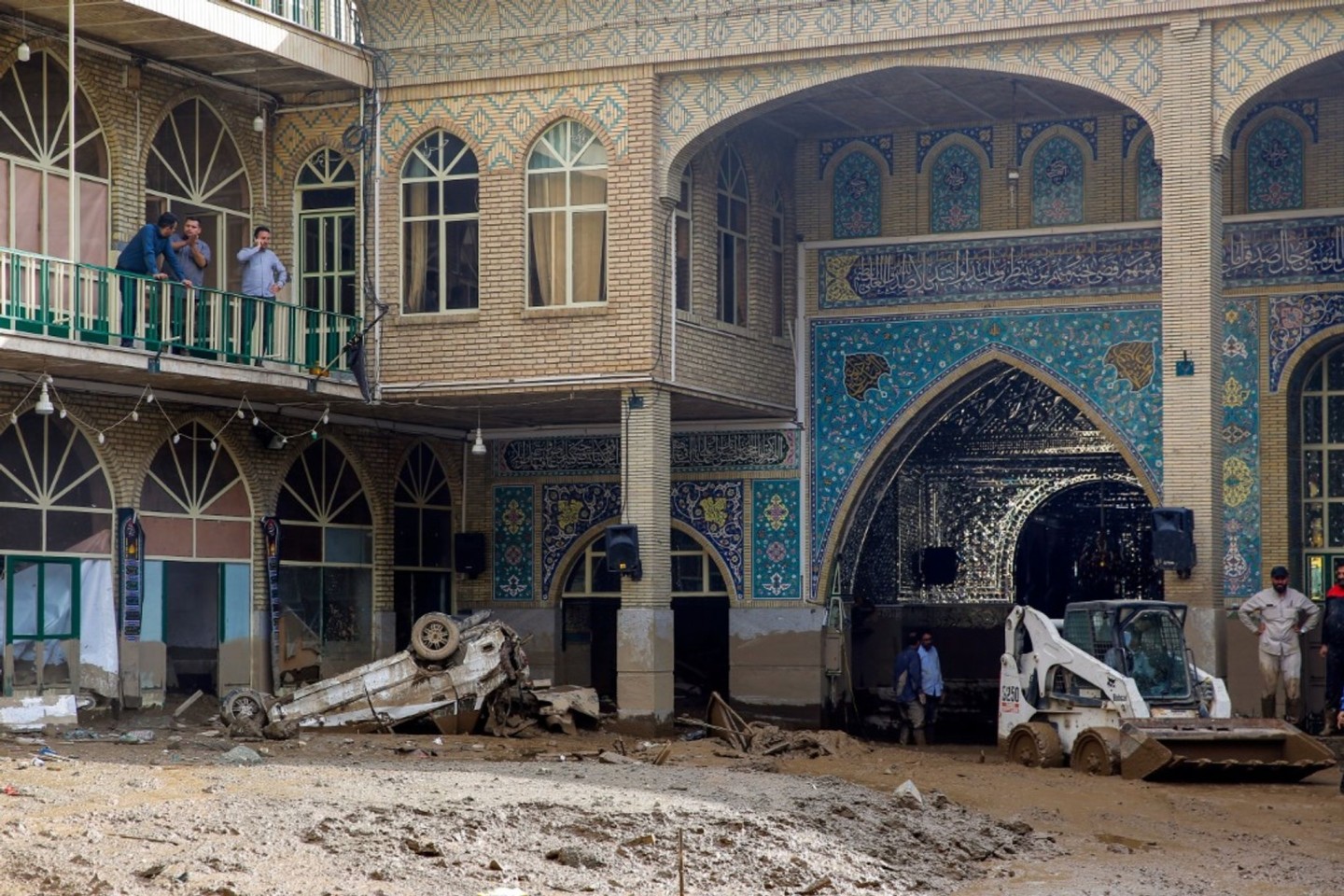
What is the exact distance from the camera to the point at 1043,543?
32312 millimetres

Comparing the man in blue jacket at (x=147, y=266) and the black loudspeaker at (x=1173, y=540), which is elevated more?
the man in blue jacket at (x=147, y=266)

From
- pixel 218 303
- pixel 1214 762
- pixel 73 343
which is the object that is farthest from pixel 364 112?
pixel 1214 762

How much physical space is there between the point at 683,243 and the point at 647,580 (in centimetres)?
377

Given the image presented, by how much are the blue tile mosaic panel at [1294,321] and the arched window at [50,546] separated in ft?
41.1

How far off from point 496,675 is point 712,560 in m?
5.66

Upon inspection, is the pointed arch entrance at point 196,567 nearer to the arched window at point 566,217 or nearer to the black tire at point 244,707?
the black tire at point 244,707

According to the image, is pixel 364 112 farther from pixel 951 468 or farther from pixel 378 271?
pixel 951 468

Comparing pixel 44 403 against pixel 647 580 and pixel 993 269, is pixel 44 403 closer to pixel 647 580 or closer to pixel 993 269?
pixel 647 580

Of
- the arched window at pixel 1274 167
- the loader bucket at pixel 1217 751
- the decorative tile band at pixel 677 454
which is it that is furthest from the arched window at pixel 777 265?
the loader bucket at pixel 1217 751

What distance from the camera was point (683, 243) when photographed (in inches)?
990

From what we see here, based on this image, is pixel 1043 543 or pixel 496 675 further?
pixel 1043 543

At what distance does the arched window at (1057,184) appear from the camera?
2658 centimetres

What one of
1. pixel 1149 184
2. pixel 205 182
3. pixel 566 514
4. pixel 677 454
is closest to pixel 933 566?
pixel 677 454

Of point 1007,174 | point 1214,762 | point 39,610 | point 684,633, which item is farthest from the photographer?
point 684,633
